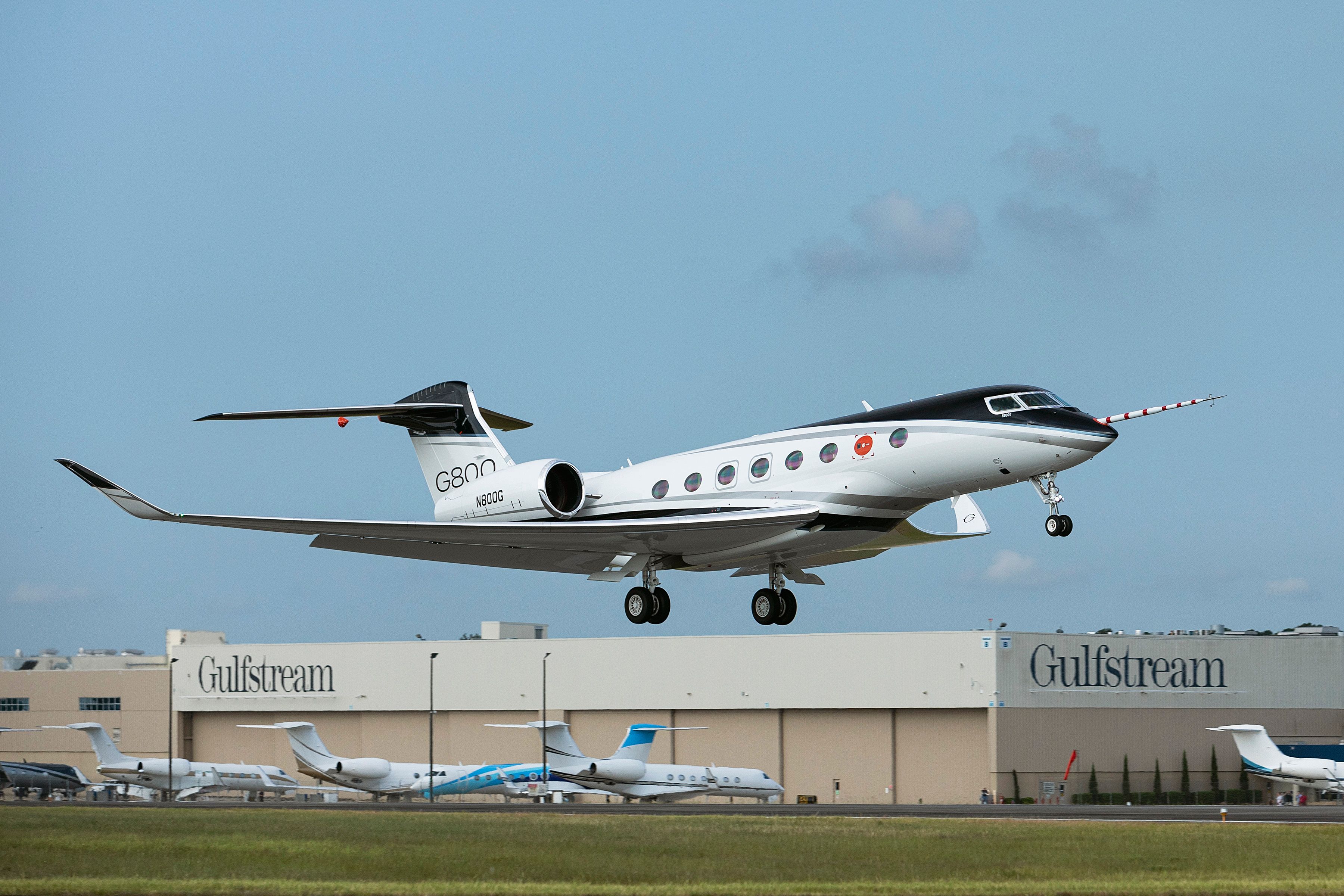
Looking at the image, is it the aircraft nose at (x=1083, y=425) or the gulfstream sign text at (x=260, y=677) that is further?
the gulfstream sign text at (x=260, y=677)

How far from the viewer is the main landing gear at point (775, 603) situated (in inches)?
1069

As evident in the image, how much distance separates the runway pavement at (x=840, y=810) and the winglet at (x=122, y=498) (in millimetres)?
40903

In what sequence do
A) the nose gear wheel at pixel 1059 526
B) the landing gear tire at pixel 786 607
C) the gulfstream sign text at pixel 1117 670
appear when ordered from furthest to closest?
the gulfstream sign text at pixel 1117 670, the landing gear tire at pixel 786 607, the nose gear wheel at pixel 1059 526

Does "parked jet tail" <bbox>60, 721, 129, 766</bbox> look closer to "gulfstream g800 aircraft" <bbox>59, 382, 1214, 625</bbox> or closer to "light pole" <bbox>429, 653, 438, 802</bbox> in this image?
"light pole" <bbox>429, 653, 438, 802</bbox>

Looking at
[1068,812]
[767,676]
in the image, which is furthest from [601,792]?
[1068,812]

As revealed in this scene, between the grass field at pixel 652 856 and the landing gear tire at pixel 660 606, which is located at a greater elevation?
the landing gear tire at pixel 660 606

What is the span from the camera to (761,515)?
24.8 m

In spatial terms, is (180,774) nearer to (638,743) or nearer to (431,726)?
(431,726)

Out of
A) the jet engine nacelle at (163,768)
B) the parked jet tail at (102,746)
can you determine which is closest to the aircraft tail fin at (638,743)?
the jet engine nacelle at (163,768)

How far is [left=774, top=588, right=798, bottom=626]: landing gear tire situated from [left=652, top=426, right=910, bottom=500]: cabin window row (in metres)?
2.76

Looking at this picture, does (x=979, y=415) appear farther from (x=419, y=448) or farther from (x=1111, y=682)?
(x=1111, y=682)

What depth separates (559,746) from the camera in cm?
7181

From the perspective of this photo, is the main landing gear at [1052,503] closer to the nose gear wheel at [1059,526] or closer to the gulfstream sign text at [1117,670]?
the nose gear wheel at [1059,526]

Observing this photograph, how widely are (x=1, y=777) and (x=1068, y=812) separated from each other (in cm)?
5635
